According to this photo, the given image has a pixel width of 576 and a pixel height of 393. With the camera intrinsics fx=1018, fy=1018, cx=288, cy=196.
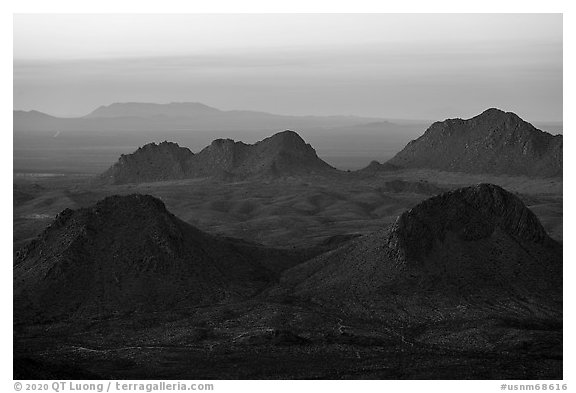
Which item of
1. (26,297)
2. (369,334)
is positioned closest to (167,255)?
(26,297)

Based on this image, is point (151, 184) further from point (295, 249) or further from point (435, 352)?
point (435, 352)

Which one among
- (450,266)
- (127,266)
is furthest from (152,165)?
(450,266)

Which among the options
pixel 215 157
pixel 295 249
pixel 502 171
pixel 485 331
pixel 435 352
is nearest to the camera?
pixel 435 352

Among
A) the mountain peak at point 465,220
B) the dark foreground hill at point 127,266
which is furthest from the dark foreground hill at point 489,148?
the dark foreground hill at point 127,266

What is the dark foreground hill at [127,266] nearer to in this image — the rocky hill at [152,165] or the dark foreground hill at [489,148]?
the dark foreground hill at [489,148]

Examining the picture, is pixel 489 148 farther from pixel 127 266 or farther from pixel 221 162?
pixel 127 266

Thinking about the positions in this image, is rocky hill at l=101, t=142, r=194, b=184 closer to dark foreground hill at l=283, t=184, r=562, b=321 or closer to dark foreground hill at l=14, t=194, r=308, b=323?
dark foreground hill at l=14, t=194, r=308, b=323

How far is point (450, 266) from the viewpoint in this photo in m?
56.0

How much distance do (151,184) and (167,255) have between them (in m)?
76.9

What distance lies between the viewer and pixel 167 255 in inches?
2231

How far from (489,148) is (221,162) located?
36206mm

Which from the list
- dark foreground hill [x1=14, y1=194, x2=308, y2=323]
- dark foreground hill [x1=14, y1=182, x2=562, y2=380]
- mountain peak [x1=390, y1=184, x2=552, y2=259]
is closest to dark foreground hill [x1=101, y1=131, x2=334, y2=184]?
dark foreground hill [x1=14, y1=182, x2=562, y2=380]

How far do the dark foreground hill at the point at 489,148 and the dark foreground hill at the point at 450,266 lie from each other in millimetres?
70266

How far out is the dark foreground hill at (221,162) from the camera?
13650 centimetres
